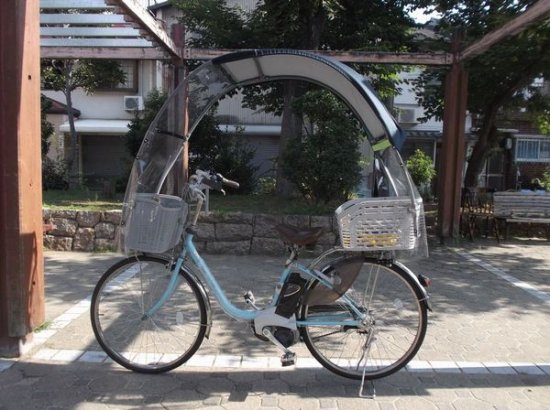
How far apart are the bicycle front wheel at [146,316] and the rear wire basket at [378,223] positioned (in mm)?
1135

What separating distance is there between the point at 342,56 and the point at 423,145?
16.2 metres

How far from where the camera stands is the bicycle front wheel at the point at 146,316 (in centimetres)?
375

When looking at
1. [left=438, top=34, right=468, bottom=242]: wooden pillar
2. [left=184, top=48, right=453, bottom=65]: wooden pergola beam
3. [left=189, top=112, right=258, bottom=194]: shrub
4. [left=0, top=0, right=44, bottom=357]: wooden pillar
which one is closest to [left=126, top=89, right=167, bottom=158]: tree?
[left=189, top=112, right=258, bottom=194]: shrub

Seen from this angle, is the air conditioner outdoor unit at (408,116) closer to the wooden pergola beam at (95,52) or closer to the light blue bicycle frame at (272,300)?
→ the wooden pergola beam at (95,52)

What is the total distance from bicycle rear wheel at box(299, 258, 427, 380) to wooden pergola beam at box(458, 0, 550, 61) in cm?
349

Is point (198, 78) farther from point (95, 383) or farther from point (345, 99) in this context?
point (95, 383)

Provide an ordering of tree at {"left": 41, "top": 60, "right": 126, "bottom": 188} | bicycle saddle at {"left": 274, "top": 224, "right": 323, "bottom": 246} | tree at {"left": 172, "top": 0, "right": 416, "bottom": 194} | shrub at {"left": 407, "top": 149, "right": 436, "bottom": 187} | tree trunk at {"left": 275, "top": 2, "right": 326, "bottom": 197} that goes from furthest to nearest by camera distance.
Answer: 1. shrub at {"left": 407, "top": 149, "right": 436, "bottom": 187}
2. tree at {"left": 41, "top": 60, "right": 126, "bottom": 188}
3. tree at {"left": 172, "top": 0, "right": 416, "bottom": 194}
4. tree trunk at {"left": 275, "top": 2, "right": 326, "bottom": 197}
5. bicycle saddle at {"left": 274, "top": 224, "right": 323, "bottom": 246}

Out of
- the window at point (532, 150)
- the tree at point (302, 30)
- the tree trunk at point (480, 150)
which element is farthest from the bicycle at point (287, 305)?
the window at point (532, 150)

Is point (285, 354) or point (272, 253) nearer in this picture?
point (285, 354)

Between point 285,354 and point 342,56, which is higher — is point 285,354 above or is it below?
below

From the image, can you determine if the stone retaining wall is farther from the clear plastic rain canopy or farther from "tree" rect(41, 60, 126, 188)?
"tree" rect(41, 60, 126, 188)

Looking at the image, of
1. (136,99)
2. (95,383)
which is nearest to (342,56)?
(95,383)

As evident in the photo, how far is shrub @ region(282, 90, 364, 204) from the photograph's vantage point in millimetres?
8320

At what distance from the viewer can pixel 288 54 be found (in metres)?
3.89
